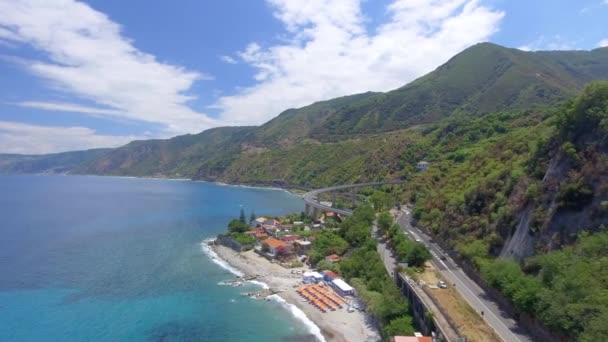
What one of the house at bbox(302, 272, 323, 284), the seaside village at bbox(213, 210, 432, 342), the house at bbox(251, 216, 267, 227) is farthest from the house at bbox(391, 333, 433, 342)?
the house at bbox(251, 216, 267, 227)

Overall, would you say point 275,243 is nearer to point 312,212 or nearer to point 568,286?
point 312,212

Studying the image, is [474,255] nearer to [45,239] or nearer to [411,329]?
[411,329]

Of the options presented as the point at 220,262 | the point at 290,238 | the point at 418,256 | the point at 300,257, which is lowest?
the point at 220,262

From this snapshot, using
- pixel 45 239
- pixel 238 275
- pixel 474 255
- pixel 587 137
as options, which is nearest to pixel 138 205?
pixel 45 239

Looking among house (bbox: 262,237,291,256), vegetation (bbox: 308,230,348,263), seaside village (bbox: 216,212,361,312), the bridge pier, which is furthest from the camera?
the bridge pier

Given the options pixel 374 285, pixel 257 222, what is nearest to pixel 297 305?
pixel 374 285

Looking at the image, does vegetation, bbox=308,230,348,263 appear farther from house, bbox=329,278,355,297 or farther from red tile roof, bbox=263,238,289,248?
house, bbox=329,278,355,297

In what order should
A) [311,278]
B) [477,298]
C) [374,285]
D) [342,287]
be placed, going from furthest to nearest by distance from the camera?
1. [311,278]
2. [342,287]
3. [374,285]
4. [477,298]
